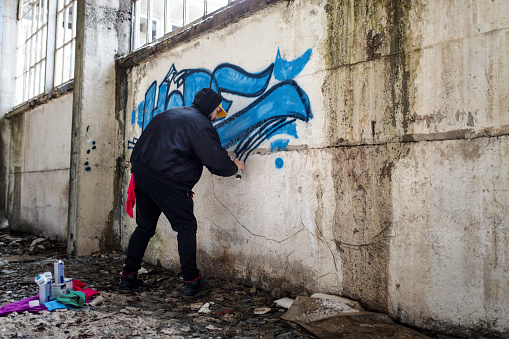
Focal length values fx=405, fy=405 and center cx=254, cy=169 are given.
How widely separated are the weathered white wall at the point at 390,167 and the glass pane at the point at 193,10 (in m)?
1.05

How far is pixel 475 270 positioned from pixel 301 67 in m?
1.70

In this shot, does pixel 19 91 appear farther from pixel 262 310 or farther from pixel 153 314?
pixel 262 310

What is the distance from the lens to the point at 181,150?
3.09 m

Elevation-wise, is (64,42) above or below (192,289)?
above

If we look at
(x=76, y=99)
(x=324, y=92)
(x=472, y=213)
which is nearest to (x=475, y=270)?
(x=472, y=213)

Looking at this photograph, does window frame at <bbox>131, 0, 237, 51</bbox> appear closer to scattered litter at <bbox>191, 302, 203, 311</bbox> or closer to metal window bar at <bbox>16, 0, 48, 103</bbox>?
scattered litter at <bbox>191, 302, 203, 311</bbox>

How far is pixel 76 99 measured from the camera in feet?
16.3

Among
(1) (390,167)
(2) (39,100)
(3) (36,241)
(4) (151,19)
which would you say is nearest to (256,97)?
(1) (390,167)

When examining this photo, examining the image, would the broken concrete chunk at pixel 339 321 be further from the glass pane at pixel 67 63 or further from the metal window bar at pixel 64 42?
the glass pane at pixel 67 63

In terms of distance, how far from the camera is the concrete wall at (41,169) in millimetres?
6016

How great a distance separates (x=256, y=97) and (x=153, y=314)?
5.90 ft

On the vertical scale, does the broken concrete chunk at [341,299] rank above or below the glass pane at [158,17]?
below

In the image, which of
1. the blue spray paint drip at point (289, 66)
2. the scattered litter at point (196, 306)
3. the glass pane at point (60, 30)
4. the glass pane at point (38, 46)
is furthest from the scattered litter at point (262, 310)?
the glass pane at point (38, 46)

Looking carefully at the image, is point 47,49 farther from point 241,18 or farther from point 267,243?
point 267,243
